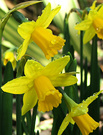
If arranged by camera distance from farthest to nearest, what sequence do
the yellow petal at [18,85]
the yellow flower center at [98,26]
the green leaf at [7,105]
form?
the yellow flower center at [98,26], the green leaf at [7,105], the yellow petal at [18,85]

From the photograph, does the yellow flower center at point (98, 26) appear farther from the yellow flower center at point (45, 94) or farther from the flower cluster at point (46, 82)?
the yellow flower center at point (45, 94)

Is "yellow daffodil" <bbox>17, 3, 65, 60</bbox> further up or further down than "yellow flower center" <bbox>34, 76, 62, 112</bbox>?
further up

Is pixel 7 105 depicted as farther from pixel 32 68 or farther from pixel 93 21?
pixel 93 21

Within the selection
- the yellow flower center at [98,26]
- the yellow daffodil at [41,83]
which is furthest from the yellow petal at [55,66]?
the yellow flower center at [98,26]

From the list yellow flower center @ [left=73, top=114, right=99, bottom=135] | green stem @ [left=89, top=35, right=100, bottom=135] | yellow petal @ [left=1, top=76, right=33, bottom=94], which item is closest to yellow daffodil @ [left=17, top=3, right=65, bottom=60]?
yellow petal @ [left=1, top=76, right=33, bottom=94]

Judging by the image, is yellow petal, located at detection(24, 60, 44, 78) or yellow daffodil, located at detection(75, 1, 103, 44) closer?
yellow petal, located at detection(24, 60, 44, 78)

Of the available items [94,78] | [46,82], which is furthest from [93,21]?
[46,82]

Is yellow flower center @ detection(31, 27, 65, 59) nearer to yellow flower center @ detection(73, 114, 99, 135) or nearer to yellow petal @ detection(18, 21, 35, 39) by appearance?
yellow petal @ detection(18, 21, 35, 39)
